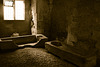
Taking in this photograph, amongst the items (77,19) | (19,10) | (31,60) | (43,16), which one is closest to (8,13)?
(19,10)

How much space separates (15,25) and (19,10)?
3.25ft

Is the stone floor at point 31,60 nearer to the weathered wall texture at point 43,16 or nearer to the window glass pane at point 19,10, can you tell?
the weathered wall texture at point 43,16

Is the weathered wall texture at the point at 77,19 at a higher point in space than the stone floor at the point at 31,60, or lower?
higher

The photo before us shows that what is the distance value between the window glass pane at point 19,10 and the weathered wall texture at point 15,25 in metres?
0.20

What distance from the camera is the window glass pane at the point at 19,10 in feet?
23.5

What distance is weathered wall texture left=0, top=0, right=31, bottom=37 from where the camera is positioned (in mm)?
6898

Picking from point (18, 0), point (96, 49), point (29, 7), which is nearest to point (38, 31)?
point (29, 7)

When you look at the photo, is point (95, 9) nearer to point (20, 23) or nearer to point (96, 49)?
point (96, 49)

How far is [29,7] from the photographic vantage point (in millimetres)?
7645

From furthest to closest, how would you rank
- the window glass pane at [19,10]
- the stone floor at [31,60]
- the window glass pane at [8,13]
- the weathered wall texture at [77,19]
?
the window glass pane at [19,10] → the window glass pane at [8,13] → the weathered wall texture at [77,19] → the stone floor at [31,60]

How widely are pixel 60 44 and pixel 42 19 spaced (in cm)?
249

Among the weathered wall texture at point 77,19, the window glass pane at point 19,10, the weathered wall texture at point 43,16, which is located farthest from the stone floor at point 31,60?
the window glass pane at point 19,10

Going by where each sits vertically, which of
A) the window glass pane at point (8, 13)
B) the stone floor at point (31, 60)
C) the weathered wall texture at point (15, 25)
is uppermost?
the window glass pane at point (8, 13)

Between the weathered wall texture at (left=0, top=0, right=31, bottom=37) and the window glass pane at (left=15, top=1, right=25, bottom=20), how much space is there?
0.67ft
